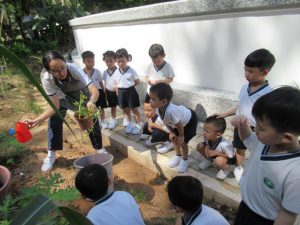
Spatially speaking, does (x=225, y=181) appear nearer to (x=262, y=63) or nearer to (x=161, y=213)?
(x=161, y=213)

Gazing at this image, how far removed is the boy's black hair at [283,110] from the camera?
1.31 m

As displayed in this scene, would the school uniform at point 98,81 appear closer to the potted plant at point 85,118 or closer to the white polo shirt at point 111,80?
the white polo shirt at point 111,80

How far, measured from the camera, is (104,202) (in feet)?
6.48

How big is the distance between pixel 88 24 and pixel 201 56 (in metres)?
3.90

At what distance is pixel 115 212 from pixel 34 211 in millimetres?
1315

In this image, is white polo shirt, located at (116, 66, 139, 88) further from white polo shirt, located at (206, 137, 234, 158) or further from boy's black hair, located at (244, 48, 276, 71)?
Result: boy's black hair, located at (244, 48, 276, 71)

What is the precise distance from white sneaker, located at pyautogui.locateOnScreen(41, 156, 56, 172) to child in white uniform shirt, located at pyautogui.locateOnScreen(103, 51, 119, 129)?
44.5 inches

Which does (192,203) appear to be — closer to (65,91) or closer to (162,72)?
(65,91)

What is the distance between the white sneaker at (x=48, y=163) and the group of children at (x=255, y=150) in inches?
63.9

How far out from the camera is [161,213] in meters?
2.99

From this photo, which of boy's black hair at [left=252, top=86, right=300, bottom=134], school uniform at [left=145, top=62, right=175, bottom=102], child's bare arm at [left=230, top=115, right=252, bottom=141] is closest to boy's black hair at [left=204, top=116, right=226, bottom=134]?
child's bare arm at [left=230, top=115, right=252, bottom=141]

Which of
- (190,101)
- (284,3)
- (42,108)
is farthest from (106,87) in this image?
(284,3)

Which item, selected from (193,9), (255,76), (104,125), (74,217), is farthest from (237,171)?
(74,217)

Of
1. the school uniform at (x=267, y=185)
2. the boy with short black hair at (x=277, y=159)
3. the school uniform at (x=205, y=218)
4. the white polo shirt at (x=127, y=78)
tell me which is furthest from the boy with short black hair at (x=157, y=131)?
the boy with short black hair at (x=277, y=159)
